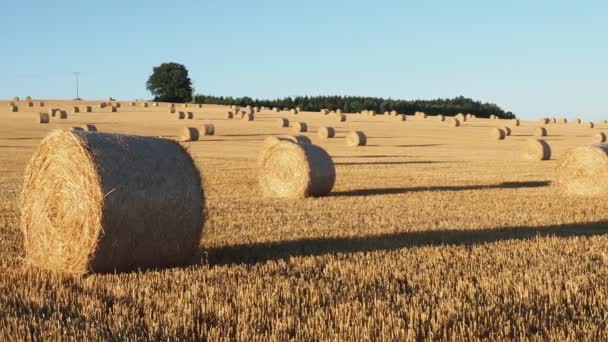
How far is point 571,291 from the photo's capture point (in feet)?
22.7

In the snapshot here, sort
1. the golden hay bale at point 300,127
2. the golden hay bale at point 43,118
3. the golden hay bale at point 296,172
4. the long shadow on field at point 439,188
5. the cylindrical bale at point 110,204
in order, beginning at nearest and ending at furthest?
the cylindrical bale at point 110,204, the golden hay bale at point 296,172, the long shadow on field at point 439,188, the golden hay bale at point 300,127, the golden hay bale at point 43,118

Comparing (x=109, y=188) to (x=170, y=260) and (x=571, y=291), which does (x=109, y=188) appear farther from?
(x=571, y=291)

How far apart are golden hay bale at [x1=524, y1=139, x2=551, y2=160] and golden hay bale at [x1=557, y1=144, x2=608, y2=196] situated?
1205 centimetres

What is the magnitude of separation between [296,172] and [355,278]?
9819mm

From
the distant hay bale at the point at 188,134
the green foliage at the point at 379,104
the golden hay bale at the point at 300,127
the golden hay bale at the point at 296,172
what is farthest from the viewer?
the green foliage at the point at 379,104

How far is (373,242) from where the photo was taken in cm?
995

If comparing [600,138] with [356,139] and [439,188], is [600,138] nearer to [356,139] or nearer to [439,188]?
[356,139]

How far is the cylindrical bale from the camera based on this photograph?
814cm

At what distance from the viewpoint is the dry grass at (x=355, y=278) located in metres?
5.72

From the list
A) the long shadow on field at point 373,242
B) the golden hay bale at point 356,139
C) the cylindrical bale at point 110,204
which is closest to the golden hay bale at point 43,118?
the golden hay bale at point 356,139

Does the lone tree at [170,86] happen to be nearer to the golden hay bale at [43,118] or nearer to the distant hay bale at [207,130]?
the golden hay bale at [43,118]

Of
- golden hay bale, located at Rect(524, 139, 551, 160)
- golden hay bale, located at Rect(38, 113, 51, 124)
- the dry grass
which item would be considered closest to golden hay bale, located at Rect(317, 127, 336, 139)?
golden hay bale, located at Rect(524, 139, 551, 160)

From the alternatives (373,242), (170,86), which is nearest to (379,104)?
(170,86)

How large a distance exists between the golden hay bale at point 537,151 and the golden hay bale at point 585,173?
39.5ft
